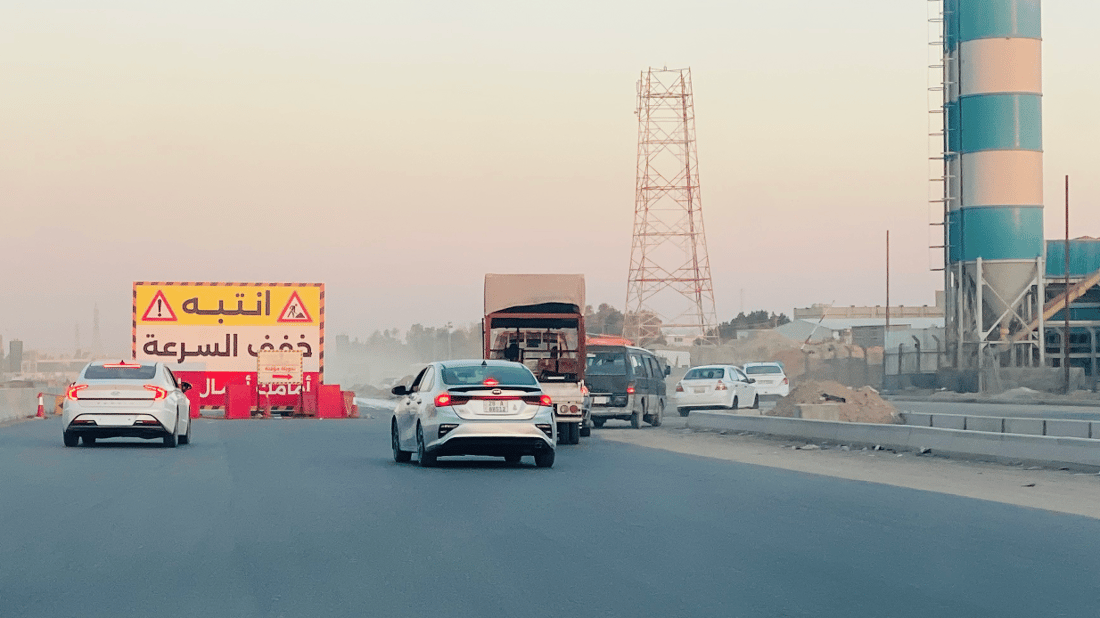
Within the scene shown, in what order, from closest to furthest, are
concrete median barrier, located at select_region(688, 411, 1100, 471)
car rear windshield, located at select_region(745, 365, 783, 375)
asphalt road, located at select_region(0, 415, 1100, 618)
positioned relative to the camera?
1. asphalt road, located at select_region(0, 415, 1100, 618)
2. concrete median barrier, located at select_region(688, 411, 1100, 471)
3. car rear windshield, located at select_region(745, 365, 783, 375)

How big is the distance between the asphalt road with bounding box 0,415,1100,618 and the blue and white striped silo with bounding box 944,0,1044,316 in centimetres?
4831

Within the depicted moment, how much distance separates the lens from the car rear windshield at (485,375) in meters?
21.6

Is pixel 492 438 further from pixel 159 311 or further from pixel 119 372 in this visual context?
pixel 159 311

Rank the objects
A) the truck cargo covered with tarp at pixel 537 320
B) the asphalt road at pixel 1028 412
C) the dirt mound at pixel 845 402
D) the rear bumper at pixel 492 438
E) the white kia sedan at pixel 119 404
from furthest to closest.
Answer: the asphalt road at pixel 1028 412, the dirt mound at pixel 845 402, the truck cargo covered with tarp at pixel 537 320, the white kia sedan at pixel 119 404, the rear bumper at pixel 492 438

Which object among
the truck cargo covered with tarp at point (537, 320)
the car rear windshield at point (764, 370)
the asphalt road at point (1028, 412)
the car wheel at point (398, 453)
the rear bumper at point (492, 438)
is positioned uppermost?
the truck cargo covered with tarp at point (537, 320)

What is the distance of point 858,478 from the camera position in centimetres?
1989

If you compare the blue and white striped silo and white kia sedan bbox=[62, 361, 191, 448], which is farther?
the blue and white striped silo

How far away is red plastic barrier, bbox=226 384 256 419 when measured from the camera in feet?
147

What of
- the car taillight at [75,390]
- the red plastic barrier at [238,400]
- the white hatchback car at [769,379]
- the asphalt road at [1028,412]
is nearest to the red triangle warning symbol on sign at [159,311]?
the red plastic barrier at [238,400]

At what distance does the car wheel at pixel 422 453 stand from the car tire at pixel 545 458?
147 cm

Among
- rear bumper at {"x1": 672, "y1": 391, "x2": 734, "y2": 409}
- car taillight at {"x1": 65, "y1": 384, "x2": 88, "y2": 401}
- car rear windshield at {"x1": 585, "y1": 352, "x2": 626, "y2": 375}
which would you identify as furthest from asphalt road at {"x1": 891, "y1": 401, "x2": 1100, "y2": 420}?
car taillight at {"x1": 65, "y1": 384, "x2": 88, "y2": 401}

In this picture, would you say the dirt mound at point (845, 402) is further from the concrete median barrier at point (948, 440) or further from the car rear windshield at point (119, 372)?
the car rear windshield at point (119, 372)

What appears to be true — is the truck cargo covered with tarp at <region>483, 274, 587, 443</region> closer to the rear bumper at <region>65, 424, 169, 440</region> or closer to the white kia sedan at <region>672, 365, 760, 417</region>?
the rear bumper at <region>65, 424, 169, 440</region>

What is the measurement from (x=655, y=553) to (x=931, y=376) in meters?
62.9
